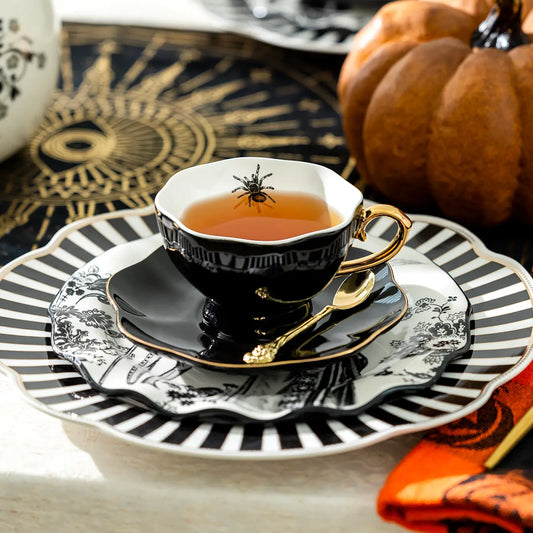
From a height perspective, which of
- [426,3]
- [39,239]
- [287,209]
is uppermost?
[426,3]

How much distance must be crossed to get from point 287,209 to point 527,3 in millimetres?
444

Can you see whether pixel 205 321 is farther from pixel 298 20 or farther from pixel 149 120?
pixel 298 20

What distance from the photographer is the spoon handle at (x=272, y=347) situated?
52 centimetres

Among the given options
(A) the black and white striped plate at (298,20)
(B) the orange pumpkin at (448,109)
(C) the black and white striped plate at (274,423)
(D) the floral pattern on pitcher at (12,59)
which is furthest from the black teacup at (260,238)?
(A) the black and white striped plate at (298,20)

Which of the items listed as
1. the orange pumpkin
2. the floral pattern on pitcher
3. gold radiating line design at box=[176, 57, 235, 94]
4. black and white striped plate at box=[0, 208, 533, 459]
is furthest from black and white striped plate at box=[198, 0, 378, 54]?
black and white striped plate at box=[0, 208, 533, 459]

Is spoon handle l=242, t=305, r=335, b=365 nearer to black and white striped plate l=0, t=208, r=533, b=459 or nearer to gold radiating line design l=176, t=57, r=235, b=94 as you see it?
black and white striped plate l=0, t=208, r=533, b=459

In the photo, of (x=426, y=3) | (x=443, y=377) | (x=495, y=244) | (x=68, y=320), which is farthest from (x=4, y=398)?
(x=426, y=3)

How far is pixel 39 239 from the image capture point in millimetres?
816

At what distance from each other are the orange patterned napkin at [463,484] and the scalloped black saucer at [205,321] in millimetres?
79

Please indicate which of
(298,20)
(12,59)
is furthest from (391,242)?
(298,20)

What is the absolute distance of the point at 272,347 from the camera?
536 mm

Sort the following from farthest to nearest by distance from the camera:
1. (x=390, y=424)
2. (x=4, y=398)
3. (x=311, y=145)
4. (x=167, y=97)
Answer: (x=167, y=97) → (x=311, y=145) → (x=4, y=398) → (x=390, y=424)

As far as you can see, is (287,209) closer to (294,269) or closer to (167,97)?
(294,269)

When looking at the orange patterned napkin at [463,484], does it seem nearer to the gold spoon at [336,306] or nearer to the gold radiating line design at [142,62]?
the gold spoon at [336,306]
